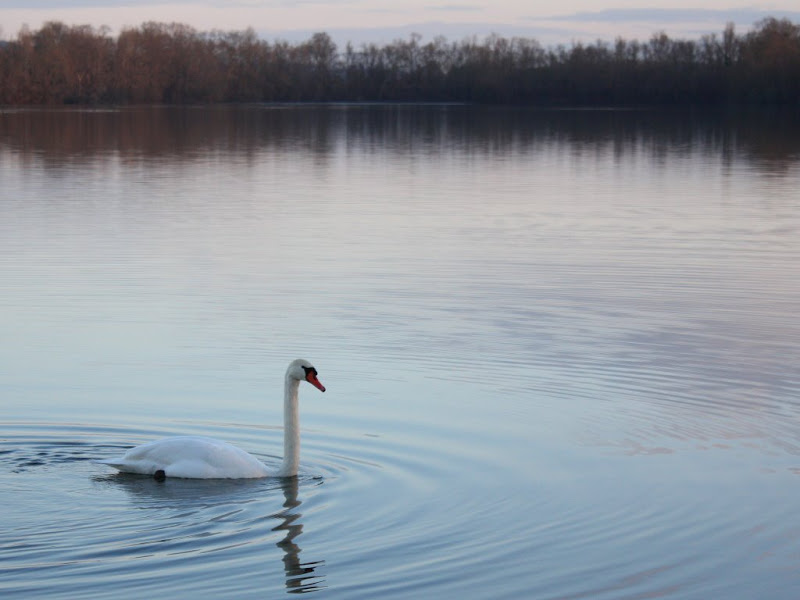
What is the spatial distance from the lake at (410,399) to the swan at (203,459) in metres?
0.10

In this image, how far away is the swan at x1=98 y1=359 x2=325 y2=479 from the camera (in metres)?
8.45

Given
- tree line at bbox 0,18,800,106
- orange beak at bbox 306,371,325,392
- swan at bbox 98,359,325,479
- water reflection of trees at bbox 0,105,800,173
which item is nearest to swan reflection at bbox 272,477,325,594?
swan at bbox 98,359,325,479

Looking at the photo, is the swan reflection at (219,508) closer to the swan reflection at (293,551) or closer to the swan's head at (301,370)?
the swan reflection at (293,551)

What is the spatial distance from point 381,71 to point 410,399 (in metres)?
152

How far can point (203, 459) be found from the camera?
27.8 feet

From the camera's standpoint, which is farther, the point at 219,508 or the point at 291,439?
the point at 291,439

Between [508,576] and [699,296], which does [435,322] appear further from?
[508,576]

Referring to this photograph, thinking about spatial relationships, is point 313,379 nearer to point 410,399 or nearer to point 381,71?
point 410,399

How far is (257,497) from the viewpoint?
326 inches

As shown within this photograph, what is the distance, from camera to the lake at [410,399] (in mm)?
7250

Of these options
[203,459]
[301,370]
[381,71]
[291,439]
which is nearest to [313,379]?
[301,370]

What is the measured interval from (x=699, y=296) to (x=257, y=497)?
8.65 metres

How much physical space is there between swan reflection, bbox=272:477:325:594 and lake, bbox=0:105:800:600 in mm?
23

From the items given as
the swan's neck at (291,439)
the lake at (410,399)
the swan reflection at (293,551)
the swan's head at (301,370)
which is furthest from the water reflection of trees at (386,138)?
the swan reflection at (293,551)
